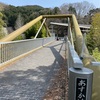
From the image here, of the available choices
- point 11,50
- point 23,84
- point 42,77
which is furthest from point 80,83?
point 11,50

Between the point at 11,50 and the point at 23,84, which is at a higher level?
the point at 11,50

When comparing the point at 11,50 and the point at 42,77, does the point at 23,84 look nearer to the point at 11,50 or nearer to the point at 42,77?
the point at 42,77

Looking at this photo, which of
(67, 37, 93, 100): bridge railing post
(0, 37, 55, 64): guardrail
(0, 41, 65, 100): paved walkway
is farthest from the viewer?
(0, 37, 55, 64): guardrail

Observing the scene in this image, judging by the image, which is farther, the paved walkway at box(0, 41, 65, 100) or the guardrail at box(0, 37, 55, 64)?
the guardrail at box(0, 37, 55, 64)

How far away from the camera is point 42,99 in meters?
4.57

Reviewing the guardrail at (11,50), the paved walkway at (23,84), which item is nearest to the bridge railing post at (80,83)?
the paved walkway at (23,84)

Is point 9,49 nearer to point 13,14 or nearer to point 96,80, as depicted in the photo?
point 96,80

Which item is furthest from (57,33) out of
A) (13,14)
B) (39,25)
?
(39,25)

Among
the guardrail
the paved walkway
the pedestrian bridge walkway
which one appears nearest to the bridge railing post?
the pedestrian bridge walkway

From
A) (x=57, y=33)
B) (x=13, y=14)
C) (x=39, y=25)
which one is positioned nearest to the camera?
(x=39, y=25)

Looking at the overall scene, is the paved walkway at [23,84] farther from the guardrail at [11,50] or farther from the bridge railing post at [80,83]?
the bridge railing post at [80,83]

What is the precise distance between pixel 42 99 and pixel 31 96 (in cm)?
31

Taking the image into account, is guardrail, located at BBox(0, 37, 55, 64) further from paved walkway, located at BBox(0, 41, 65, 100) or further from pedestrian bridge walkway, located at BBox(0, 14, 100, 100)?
paved walkway, located at BBox(0, 41, 65, 100)

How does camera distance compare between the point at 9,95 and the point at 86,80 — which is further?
the point at 9,95
